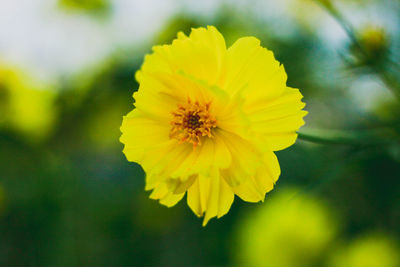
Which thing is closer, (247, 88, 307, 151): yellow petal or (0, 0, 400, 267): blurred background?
(247, 88, 307, 151): yellow petal

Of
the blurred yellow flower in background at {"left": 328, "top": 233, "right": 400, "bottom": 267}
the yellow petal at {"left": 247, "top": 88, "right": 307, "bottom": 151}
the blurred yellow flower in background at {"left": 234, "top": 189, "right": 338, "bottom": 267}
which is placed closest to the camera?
the yellow petal at {"left": 247, "top": 88, "right": 307, "bottom": 151}

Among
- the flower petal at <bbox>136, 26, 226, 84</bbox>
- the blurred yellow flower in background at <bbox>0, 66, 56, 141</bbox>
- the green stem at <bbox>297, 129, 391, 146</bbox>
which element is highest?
the blurred yellow flower in background at <bbox>0, 66, 56, 141</bbox>

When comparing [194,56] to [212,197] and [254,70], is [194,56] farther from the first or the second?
[212,197]

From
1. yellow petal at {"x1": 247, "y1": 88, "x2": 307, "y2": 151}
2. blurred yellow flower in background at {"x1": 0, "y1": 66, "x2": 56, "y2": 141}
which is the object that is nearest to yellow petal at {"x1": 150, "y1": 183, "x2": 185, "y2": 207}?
yellow petal at {"x1": 247, "y1": 88, "x2": 307, "y2": 151}

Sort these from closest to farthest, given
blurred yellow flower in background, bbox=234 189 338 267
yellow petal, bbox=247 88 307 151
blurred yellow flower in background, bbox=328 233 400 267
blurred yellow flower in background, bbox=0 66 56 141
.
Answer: yellow petal, bbox=247 88 307 151 → blurred yellow flower in background, bbox=328 233 400 267 → blurred yellow flower in background, bbox=234 189 338 267 → blurred yellow flower in background, bbox=0 66 56 141

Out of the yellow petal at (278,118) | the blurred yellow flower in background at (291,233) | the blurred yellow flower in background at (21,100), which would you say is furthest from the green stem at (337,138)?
the blurred yellow flower in background at (21,100)

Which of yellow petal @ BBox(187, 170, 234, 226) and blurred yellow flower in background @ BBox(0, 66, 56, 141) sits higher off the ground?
blurred yellow flower in background @ BBox(0, 66, 56, 141)

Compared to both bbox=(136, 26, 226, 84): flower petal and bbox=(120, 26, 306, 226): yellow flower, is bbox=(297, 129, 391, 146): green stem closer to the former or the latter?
bbox=(120, 26, 306, 226): yellow flower

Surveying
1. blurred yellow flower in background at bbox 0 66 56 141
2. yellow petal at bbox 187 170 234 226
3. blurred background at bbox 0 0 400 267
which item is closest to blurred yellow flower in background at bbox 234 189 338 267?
blurred background at bbox 0 0 400 267

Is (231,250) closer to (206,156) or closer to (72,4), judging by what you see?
(206,156)

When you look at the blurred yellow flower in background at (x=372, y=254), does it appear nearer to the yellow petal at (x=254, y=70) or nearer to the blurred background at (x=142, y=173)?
the blurred background at (x=142, y=173)
